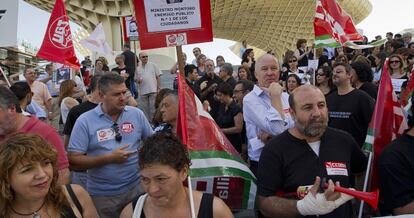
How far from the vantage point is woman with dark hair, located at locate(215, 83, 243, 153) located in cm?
625

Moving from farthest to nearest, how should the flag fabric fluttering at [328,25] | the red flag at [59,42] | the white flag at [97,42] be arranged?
the white flag at [97,42]
the red flag at [59,42]
the flag fabric fluttering at [328,25]

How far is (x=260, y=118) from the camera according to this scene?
4.09 m

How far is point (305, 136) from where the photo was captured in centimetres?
319

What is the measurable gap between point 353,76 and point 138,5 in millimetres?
2968

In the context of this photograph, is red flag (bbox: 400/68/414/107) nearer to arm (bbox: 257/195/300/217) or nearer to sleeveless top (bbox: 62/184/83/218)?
arm (bbox: 257/195/300/217)

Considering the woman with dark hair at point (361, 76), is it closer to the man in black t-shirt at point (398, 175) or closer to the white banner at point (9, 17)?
the man in black t-shirt at point (398, 175)

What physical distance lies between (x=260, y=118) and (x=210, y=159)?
0.84 metres

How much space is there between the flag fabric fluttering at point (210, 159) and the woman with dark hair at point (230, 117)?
253cm

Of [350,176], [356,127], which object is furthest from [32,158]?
[356,127]

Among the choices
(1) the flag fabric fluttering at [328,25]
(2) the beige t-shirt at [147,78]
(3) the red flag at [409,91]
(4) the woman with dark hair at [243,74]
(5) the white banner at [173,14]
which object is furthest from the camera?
(2) the beige t-shirt at [147,78]

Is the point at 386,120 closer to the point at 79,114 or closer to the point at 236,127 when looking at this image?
the point at 236,127

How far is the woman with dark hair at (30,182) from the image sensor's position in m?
2.50

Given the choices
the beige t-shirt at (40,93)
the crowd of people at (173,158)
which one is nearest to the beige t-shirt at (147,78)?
the beige t-shirt at (40,93)

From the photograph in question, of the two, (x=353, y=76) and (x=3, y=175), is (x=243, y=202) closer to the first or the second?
(x=3, y=175)
